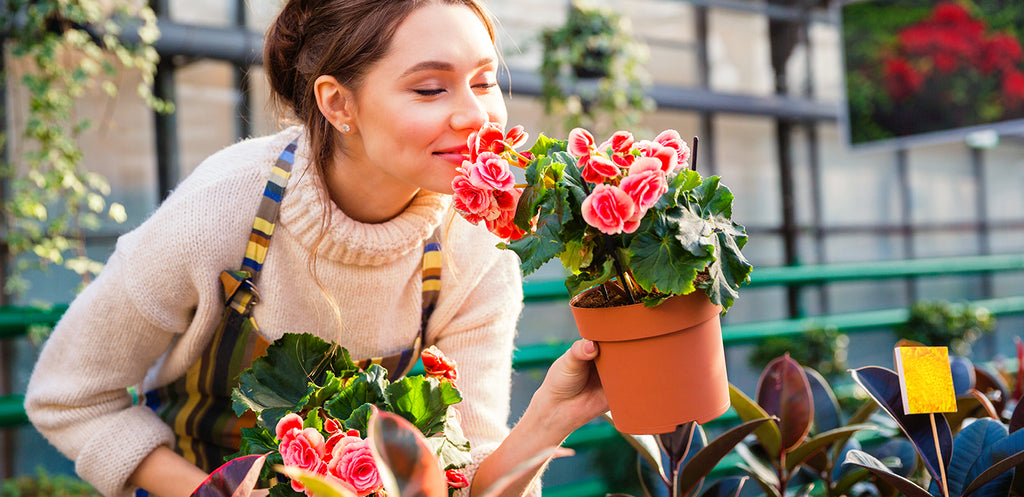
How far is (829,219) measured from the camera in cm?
722

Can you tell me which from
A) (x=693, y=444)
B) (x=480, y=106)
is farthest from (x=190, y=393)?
(x=693, y=444)

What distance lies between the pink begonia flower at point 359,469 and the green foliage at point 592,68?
149 inches

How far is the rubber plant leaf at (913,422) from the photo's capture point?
39.7 inches

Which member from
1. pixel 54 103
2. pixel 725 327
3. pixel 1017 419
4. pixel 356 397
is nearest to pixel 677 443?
pixel 1017 419

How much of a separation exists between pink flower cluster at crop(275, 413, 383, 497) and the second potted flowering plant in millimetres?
250

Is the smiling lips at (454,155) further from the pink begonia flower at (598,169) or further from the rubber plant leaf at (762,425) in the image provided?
the rubber plant leaf at (762,425)

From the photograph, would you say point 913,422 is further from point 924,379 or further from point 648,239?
point 648,239

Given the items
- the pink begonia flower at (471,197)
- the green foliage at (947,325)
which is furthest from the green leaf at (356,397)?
the green foliage at (947,325)

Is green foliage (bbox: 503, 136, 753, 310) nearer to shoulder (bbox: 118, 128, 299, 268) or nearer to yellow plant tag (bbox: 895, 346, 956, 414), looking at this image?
yellow plant tag (bbox: 895, 346, 956, 414)

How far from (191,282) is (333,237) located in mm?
228

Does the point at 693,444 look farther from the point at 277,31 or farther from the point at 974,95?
the point at 974,95

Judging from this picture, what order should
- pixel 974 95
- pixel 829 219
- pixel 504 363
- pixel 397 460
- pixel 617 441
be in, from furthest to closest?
pixel 829 219 < pixel 974 95 < pixel 617 441 < pixel 504 363 < pixel 397 460

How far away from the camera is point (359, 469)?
28.5 inches

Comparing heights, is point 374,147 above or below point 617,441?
above
